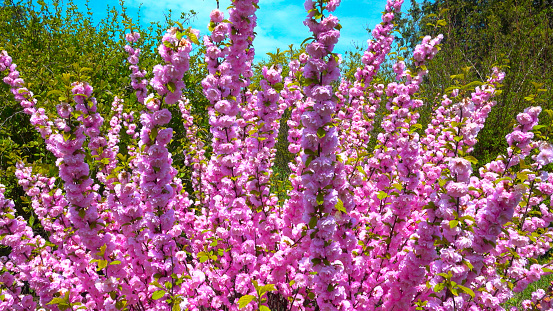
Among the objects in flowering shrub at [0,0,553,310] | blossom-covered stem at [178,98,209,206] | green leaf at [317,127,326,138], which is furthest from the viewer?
blossom-covered stem at [178,98,209,206]

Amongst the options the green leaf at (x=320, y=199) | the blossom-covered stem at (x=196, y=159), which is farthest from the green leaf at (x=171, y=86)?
the blossom-covered stem at (x=196, y=159)

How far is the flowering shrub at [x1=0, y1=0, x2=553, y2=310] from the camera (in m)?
2.07

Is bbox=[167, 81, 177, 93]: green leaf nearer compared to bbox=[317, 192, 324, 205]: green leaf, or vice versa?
bbox=[317, 192, 324, 205]: green leaf

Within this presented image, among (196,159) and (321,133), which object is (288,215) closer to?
(321,133)

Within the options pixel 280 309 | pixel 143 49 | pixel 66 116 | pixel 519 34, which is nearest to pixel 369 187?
pixel 280 309

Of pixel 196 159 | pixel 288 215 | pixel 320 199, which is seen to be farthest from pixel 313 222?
pixel 196 159

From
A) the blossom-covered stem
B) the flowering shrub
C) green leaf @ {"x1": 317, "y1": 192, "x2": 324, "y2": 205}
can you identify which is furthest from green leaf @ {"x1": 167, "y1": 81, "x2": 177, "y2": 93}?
the blossom-covered stem

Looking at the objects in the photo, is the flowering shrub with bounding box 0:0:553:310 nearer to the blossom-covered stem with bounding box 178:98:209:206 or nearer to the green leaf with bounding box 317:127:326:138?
the green leaf with bounding box 317:127:326:138

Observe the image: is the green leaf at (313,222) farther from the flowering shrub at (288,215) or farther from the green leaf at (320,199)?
the green leaf at (320,199)

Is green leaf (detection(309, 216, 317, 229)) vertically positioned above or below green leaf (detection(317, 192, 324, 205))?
below

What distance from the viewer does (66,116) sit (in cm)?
229

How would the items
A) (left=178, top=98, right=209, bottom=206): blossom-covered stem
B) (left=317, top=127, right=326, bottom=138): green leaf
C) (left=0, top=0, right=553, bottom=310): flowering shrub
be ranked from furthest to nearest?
(left=178, top=98, right=209, bottom=206): blossom-covered stem
(left=0, top=0, right=553, bottom=310): flowering shrub
(left=317, top=127, right=326, bottom=138): green leaf

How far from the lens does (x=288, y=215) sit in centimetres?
302

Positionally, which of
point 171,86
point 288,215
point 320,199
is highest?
point 171,86
